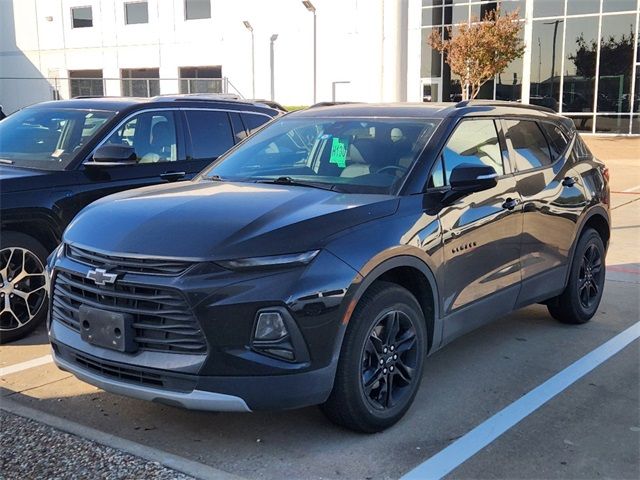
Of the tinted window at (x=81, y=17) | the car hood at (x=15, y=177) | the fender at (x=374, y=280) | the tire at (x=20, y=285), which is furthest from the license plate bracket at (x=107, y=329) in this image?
the tinted window at (x=81, y=17)

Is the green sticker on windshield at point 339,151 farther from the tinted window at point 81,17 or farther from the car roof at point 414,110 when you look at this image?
the tinted window at point 81,17

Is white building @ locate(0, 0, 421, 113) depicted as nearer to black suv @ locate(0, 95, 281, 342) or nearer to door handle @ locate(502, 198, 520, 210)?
black suv @ locate(0, 95, 281, 342)

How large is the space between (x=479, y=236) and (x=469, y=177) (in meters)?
0.48

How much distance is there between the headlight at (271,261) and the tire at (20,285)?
267cm

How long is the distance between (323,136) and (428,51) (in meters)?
27.9

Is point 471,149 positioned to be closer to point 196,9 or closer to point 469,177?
point 469,177

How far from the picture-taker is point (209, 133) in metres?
6.93

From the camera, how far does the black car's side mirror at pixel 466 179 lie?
14.0ft

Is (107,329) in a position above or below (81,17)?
below

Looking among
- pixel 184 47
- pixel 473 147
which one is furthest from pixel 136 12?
pixel 473 147

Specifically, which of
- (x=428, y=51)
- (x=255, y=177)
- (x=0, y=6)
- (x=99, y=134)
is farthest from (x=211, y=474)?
(x=0, y=6)

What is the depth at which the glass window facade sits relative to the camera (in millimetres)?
26750

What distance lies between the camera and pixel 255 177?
471 cm

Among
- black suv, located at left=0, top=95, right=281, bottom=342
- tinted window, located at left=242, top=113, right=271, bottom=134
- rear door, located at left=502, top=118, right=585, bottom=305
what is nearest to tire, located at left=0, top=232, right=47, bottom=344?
black suv, located at left=0, top=95, right=281, bottom=342
